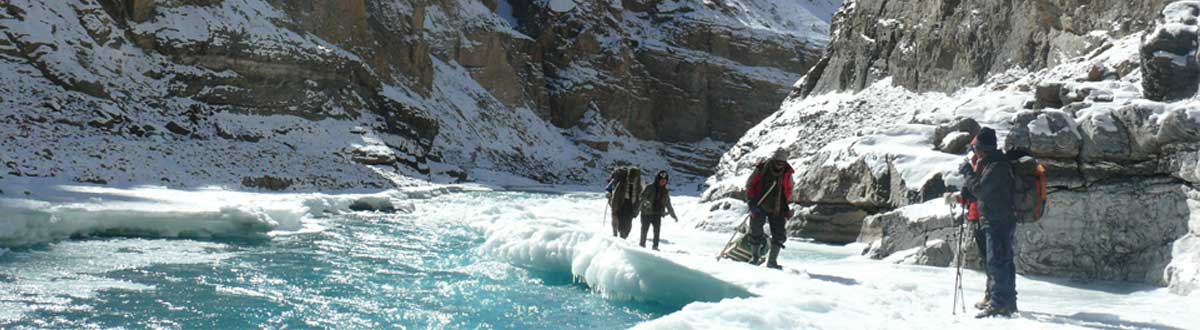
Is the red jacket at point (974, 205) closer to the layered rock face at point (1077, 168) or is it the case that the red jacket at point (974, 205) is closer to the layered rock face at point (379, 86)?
the layered rock face at point (1077, 168)

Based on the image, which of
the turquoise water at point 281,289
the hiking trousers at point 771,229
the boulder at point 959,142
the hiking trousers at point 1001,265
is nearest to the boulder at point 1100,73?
the boulder at point 959,142

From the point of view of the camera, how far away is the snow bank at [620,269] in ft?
24.4

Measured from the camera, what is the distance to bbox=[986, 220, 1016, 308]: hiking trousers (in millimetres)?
5883

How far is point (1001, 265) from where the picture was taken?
5.99 m

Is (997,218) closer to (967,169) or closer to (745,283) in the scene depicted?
(967,169)

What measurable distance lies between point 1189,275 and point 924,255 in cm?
293

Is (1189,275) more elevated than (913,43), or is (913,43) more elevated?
(913,43)

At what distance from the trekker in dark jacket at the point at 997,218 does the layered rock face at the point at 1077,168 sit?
239 cm

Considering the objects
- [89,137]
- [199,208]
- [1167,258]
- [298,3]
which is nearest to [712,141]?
[298,3]

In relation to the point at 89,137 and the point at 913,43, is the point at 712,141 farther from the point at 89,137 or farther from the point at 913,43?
the point at 89,137

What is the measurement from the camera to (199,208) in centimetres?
1423

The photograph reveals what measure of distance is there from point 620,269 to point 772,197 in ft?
7.10

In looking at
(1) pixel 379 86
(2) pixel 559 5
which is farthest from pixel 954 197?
(2) pixel 559 5

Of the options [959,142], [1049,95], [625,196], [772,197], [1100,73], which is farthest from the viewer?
[625,196]
